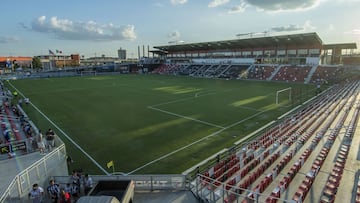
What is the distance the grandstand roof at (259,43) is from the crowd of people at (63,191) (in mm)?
63490

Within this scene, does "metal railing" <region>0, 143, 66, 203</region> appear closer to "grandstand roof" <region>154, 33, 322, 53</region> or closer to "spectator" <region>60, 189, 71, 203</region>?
"spectator" <region>60, 189, 71, 203</region>

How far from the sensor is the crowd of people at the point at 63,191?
29.5ft

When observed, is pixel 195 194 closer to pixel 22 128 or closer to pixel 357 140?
pixel 357 140

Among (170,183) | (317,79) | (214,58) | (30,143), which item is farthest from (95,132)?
(214,58)

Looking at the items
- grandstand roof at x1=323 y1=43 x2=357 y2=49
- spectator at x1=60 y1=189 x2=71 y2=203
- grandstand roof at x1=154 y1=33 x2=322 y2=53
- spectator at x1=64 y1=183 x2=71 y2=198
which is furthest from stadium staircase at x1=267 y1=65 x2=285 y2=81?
spectator at x1=60 y1=189 x2=71 y2=203

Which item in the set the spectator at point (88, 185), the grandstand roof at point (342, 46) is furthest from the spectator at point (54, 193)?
the grandstand roof at point (342, 46)

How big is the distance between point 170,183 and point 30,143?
9.76 metres

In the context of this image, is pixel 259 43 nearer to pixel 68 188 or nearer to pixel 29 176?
pixel 68 188

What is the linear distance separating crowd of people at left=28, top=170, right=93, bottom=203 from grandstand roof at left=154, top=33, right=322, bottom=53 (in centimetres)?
6349

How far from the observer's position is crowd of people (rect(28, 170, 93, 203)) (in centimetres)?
898

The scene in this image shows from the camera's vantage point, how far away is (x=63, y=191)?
9.46 meters

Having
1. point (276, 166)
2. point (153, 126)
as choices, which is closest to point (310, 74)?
point (153, 126)

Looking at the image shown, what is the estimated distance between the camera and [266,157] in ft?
46.2

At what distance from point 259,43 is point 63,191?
2959 inches
